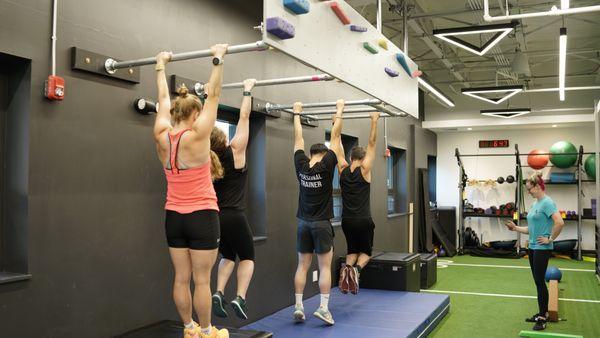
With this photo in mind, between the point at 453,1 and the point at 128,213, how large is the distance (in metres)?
6.42

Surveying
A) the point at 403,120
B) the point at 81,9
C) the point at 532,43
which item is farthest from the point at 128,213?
the point at 532,43

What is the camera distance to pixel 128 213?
340 cm

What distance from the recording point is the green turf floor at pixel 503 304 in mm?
5367

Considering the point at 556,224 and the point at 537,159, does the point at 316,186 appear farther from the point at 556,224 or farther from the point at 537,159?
the point at 537,159

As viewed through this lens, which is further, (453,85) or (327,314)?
(453,85)

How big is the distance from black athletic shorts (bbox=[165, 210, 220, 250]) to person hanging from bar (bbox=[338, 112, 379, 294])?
8.61 feet

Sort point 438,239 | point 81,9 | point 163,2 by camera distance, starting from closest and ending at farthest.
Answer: point 81,9 < point 163,2 < point 438,239

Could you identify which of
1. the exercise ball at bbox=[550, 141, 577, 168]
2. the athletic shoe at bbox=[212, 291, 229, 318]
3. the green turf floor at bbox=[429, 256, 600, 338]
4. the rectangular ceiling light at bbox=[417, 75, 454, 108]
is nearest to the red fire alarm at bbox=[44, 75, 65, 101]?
the athletic shoe at bbox=[212, 291, 229, 318]

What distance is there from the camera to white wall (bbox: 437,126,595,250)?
1188 cm

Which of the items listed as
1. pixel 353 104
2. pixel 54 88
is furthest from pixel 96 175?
pixel 353 104

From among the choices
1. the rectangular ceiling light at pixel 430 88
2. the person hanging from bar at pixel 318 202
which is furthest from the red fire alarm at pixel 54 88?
the rectangular ceiling light at pixel 430 88

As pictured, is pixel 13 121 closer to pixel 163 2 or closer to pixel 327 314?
pixel 163 2

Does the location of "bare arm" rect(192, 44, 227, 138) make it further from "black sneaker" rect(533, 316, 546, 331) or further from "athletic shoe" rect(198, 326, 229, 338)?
"black sneaker" rect(533, 316, 546, 331)

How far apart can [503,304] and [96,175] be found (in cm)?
539
